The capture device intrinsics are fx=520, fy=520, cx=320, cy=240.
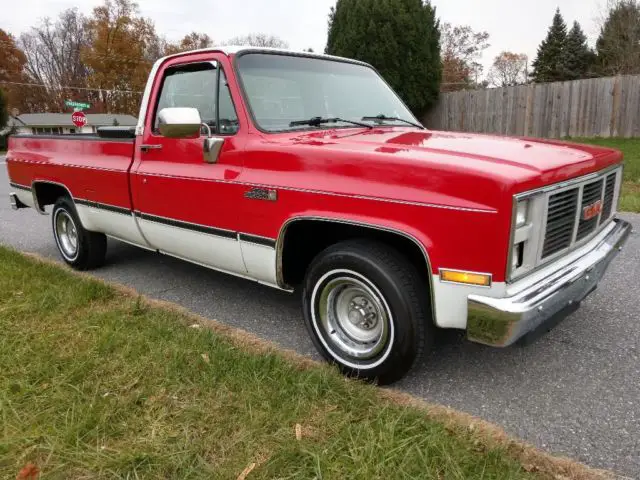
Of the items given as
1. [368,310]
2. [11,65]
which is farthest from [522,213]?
[11,65]

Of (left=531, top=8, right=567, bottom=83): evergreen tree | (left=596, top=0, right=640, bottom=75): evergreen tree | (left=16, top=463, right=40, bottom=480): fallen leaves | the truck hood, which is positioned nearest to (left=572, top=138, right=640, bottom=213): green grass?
the truck hood

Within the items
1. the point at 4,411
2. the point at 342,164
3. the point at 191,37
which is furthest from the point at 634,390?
the point at 191,37

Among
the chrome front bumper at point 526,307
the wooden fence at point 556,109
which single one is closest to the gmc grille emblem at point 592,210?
the chrome front bumper at point 526,307

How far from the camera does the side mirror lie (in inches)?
125

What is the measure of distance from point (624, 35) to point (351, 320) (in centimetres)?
2992

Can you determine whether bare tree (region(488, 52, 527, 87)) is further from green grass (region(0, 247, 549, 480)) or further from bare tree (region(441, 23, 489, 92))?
green grass (region(0, 247, 549, 480))

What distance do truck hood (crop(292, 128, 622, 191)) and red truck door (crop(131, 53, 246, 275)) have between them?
2.01ft

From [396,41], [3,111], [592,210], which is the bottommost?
[592,210]

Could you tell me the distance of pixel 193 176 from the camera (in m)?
3.55

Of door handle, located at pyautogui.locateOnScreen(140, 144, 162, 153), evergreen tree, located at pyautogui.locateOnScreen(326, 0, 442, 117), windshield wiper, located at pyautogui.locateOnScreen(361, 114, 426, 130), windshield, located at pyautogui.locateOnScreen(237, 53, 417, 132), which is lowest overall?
door handle, located at pyautogui.locateOnScreen(140, 144, 162, 153)

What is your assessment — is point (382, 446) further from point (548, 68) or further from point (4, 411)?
point (548, 68)

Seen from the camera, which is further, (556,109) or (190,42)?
(190,42)

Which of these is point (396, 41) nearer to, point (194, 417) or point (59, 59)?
point (194, 417)

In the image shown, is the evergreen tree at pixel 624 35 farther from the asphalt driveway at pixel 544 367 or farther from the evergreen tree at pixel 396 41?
the asphalt driveway at pixel 544 367
